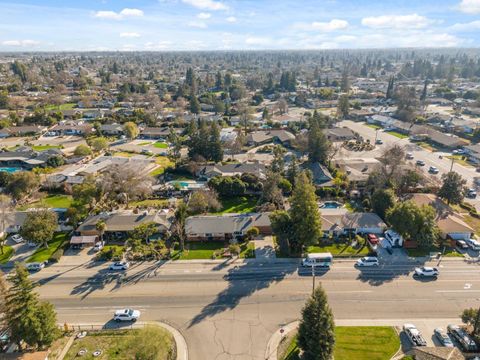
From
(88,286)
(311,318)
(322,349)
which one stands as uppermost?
(311,318)

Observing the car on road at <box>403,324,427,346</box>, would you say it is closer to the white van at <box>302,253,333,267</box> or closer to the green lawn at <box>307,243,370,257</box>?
the white van at <box>302,253,333,267</box>

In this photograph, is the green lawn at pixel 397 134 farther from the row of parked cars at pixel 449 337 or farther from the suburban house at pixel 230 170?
the row of parked cars at pixel 449 337

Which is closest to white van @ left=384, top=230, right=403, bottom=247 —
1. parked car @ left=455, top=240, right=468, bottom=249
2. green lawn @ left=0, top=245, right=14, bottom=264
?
parked car @ left=455, top=240, right=468, bottom=249

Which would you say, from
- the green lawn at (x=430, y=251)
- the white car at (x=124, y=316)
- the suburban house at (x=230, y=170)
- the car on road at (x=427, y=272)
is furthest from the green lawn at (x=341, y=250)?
the suburban house at (x=230, y=170)

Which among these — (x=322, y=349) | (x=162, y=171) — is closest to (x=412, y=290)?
(x=322, y=349)

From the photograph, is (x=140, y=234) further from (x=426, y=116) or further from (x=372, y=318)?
(x=426, y=116)

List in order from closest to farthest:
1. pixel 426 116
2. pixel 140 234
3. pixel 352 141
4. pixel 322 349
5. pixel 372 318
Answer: pixel 322 349, pixel 372 318, pixel 140 234, pixel 352 141, pixel 426 116
